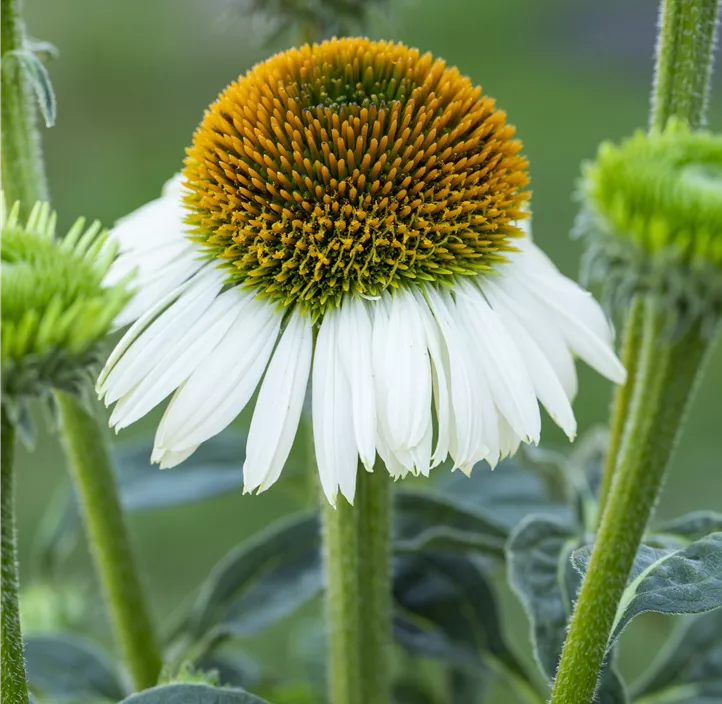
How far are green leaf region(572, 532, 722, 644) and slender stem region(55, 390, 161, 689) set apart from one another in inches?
12.7

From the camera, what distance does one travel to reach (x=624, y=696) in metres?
0.55

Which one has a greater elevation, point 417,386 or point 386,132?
point 386,132

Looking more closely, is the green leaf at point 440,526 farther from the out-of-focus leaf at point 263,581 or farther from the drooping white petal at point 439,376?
the drooping white petal at point 439,376

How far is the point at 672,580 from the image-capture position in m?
0.49

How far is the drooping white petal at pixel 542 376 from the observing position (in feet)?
1.72

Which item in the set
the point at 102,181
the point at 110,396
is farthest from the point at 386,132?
the point at 102,181

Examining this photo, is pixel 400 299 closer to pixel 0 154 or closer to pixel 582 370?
pixel 0 154

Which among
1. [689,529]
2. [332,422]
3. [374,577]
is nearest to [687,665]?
[689,529]

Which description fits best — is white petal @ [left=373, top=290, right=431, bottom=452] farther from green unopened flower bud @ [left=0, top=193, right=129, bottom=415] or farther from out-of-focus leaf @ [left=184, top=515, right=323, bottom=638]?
out-of-focus leaf @ [left=184, top=515, right=323, bottom=638]

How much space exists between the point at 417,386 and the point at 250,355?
0.31ft

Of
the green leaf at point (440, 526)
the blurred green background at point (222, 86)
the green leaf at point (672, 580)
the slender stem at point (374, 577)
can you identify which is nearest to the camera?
the green leaf at point (672, 580)

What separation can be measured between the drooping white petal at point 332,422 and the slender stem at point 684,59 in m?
0.22

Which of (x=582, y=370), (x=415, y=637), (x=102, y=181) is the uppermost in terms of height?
(x=102, y=181)

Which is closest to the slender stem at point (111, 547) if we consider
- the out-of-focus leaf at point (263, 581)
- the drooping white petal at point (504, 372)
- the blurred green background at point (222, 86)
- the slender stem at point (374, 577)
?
the out-of-focus leaf at point (263, 581)
